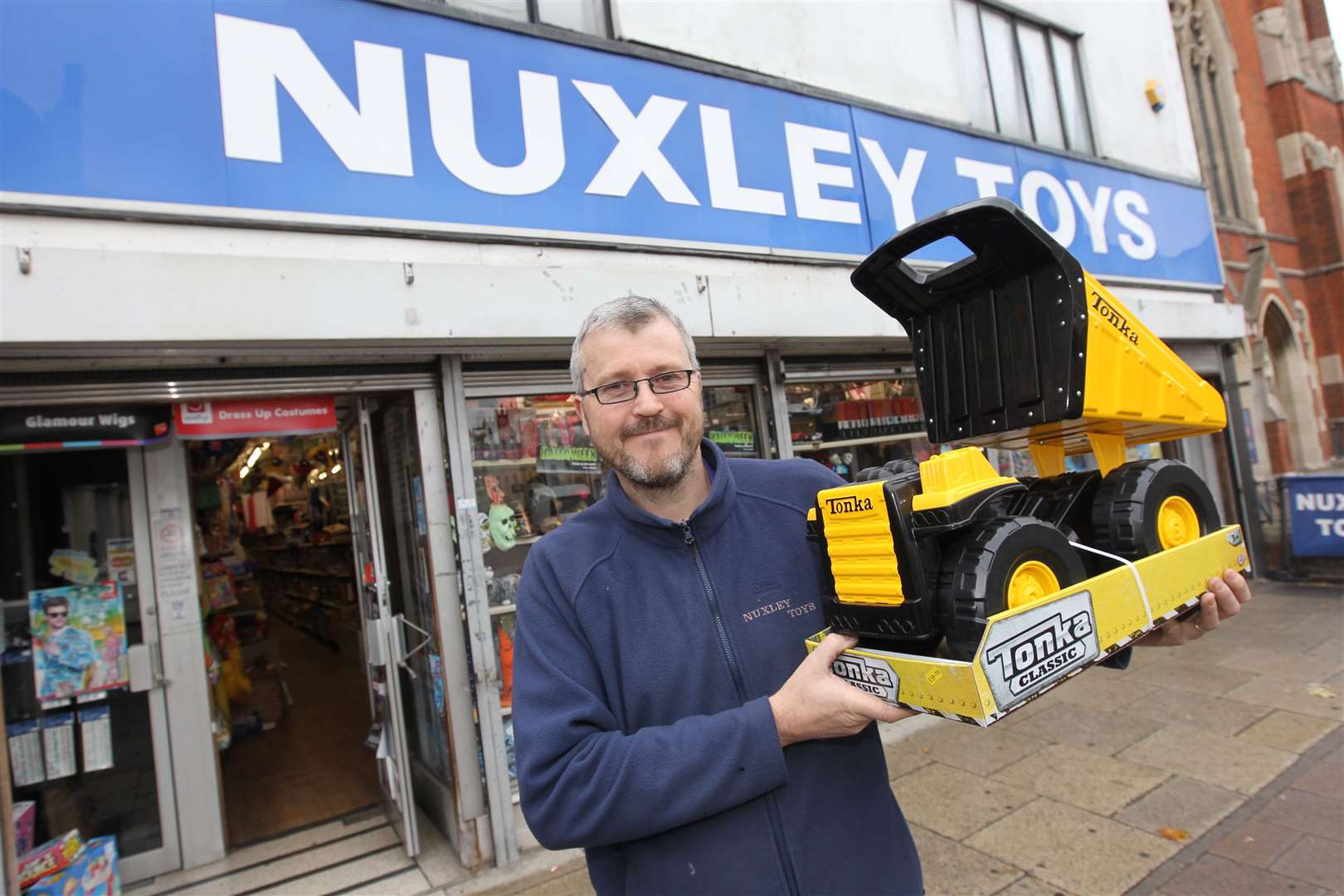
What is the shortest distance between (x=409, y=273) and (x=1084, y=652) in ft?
10.8

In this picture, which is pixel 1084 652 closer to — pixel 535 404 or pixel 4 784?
pixel 535 404

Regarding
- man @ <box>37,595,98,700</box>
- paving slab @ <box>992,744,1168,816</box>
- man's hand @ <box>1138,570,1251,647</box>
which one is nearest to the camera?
man's hand @ <box>1138,570,1251,647</box>

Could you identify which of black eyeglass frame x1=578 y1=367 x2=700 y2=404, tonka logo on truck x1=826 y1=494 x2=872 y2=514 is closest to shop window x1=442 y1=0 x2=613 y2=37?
black eyeglass frame x1=578 y1=367 x2=700 y2=404

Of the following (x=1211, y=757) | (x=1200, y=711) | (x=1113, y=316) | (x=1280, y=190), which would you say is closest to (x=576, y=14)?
(x=1113, y=316)

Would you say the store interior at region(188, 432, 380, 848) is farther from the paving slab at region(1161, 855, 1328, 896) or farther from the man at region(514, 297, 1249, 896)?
the paving slab at region(1161, 855, 1328, 896)

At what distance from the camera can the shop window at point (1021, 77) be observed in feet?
22.7

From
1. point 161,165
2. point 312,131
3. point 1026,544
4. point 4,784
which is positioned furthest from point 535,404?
point 1026,544

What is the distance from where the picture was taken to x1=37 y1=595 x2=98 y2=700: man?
3.70 metres

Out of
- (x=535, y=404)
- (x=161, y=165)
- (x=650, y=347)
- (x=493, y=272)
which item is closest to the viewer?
(x=650, y=347)

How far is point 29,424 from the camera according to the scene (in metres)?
3.21

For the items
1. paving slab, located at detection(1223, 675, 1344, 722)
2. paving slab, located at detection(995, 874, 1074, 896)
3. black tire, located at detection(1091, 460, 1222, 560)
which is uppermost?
black tire, located at detection(1091, 460, 1222, 560)

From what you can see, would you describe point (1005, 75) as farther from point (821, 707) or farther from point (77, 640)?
point (77, 640)

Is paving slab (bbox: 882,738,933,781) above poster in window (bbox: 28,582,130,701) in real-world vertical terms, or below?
below

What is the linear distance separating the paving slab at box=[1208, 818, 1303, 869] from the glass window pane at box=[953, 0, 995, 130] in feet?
19.6
